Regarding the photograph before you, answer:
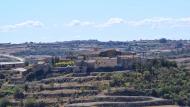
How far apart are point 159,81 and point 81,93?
9.30m

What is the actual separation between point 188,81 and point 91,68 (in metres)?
15.3

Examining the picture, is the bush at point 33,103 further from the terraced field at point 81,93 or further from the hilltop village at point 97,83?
the terraced field at point 81,93

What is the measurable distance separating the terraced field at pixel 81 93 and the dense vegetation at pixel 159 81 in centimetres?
176

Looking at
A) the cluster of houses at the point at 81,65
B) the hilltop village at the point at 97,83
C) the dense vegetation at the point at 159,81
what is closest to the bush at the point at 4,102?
the hilltop village at the point at 97,83

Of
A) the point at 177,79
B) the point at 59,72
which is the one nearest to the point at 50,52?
the point at 59,72

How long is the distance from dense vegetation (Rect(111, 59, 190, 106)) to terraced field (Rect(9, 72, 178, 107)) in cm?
176

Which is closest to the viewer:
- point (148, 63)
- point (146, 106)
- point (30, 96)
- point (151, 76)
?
point (146, 106)

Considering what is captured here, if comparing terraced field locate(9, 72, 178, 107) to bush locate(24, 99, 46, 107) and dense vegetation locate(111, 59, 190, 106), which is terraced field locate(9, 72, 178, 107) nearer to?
bush locate(24, 99, 46, 107)

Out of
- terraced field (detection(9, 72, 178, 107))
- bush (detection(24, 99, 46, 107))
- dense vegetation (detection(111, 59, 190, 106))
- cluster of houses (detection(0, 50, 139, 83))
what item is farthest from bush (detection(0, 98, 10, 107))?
cluster of houses (detection(0, 50, 139, 83))

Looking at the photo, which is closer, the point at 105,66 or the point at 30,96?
the point at 30,96

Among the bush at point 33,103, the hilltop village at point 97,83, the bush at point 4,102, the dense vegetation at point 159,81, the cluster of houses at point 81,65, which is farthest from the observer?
the cluster of houses at point 81,65

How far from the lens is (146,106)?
223 feet

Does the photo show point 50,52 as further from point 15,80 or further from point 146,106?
point 146,106

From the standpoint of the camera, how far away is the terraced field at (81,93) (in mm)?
68438
